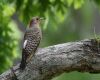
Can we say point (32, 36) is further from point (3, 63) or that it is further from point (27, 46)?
point (3, 63)

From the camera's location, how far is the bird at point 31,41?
554cm

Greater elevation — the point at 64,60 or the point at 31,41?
the point at 31,41

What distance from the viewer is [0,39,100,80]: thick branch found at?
5.52 meters

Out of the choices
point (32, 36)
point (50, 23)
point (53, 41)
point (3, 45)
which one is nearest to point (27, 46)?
point (32, 36)

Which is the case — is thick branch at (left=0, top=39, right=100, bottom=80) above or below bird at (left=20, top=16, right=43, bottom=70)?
below

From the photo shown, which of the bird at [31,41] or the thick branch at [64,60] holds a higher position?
the bird at [31,41]

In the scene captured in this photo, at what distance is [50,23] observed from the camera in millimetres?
8594

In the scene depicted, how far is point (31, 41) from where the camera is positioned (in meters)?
5.62

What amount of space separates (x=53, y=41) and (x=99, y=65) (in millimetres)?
6736

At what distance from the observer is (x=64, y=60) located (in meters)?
5.54

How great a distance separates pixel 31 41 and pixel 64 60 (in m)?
0.36

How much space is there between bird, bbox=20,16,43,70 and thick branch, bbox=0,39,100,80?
49 mm

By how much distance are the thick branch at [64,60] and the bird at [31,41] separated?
5cm

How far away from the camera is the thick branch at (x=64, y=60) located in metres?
5.52
